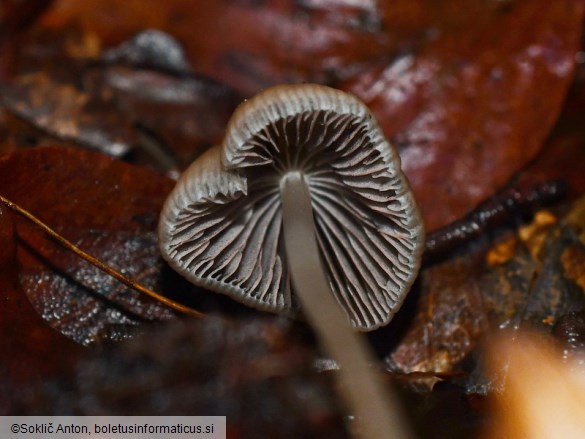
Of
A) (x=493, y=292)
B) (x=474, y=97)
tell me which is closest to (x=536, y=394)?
(x=493, y=292)

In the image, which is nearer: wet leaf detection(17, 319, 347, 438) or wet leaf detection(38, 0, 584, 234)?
wet leaf detection(17, 319, 347, 438)

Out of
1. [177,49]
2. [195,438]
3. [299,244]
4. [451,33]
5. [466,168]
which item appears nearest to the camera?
[195,438]

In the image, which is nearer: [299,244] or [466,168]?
[299,244]

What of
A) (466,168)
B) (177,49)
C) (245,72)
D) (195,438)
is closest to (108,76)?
(177,49)

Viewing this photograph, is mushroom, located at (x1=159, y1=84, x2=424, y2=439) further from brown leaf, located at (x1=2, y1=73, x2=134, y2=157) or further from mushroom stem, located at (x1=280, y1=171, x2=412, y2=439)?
brown leaf, located at (x1=2, y1=73, x2=134, y2=157)

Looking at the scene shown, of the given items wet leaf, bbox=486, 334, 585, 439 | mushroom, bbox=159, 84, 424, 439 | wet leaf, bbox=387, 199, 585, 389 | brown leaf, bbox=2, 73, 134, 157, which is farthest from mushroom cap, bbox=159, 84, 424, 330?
brown leaf, bbox=2, 73, 134, 157

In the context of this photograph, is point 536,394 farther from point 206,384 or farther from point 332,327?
point 206,384

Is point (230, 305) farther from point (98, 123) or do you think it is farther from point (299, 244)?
point (98, 123)

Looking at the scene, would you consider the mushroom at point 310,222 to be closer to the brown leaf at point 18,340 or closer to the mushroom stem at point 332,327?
the mushroom stem at point 332,327
